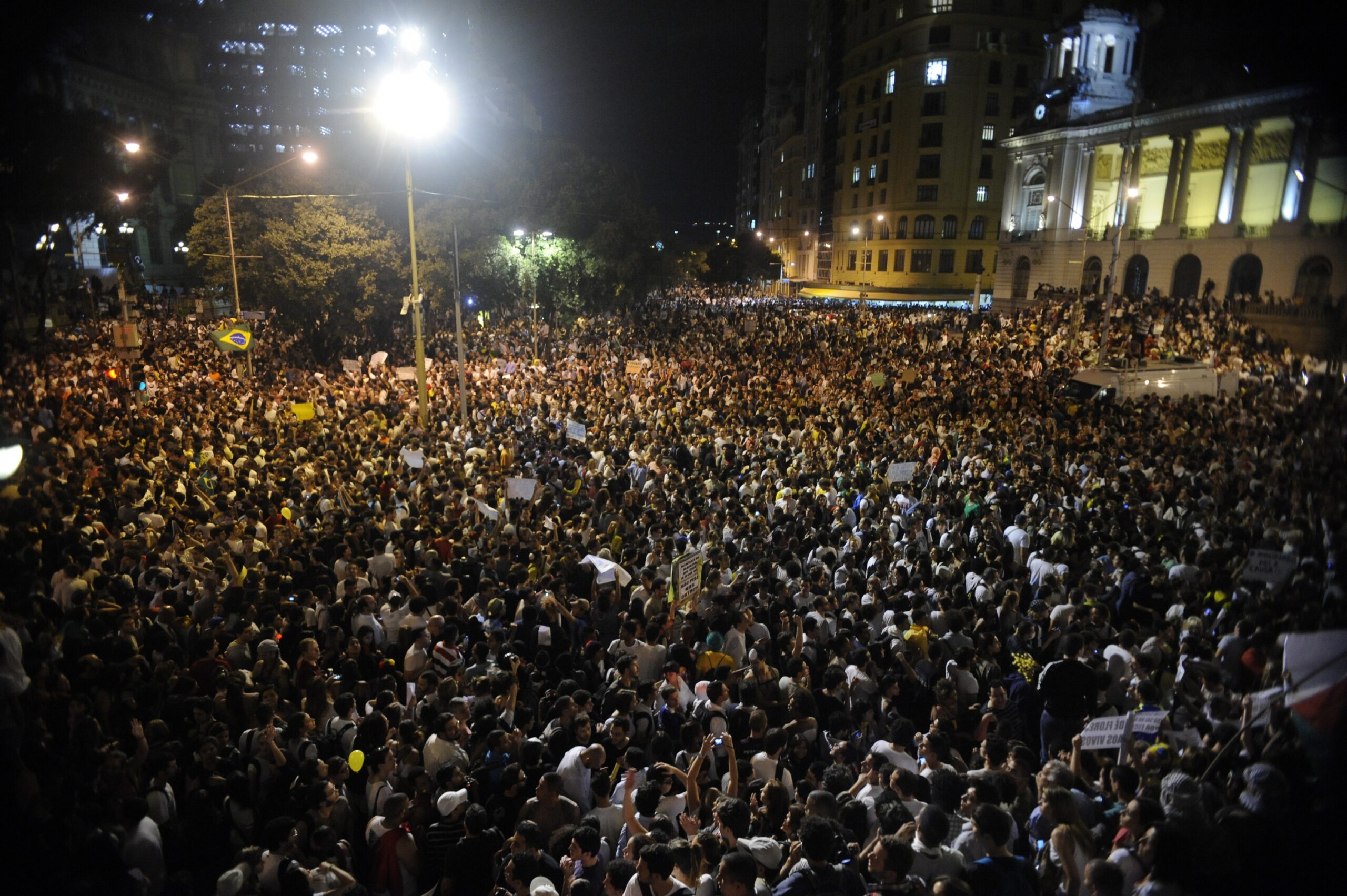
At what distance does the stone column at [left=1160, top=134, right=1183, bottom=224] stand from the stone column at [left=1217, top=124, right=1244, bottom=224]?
266 centimetres

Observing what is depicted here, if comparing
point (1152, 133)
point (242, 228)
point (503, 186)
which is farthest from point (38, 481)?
point (1152, 133)

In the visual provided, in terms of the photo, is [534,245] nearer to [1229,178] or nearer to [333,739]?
[333,739]

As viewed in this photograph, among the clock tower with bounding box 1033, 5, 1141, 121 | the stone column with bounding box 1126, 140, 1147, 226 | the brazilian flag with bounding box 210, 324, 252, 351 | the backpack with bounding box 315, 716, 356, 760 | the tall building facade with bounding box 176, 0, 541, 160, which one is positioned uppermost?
the tall building facade with bounding box 176, 0, 541, 160

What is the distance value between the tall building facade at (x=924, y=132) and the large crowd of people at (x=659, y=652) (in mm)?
53568

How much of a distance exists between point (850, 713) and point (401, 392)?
16496 millimetres

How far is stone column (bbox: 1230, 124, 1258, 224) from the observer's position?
115ft

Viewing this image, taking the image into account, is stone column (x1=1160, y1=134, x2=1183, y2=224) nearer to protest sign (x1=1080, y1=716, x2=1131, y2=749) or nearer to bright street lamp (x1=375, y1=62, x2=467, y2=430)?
bright street lamp (x1=375, y1=62, x2=467, y2=430)

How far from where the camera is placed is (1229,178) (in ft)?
119

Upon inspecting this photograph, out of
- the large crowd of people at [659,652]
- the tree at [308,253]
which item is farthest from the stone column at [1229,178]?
the tree at [308,253]

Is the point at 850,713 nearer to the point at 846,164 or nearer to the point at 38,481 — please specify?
the point at 38,481

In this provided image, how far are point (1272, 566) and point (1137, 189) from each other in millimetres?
41949

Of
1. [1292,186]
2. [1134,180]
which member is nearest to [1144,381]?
[1292,186]

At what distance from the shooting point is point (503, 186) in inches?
1277

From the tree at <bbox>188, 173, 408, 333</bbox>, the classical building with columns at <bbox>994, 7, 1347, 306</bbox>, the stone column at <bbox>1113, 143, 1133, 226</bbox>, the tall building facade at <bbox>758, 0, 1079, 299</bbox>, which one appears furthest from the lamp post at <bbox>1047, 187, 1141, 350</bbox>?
the tree at <bbox>188, 173, 408, 333</bbox>
